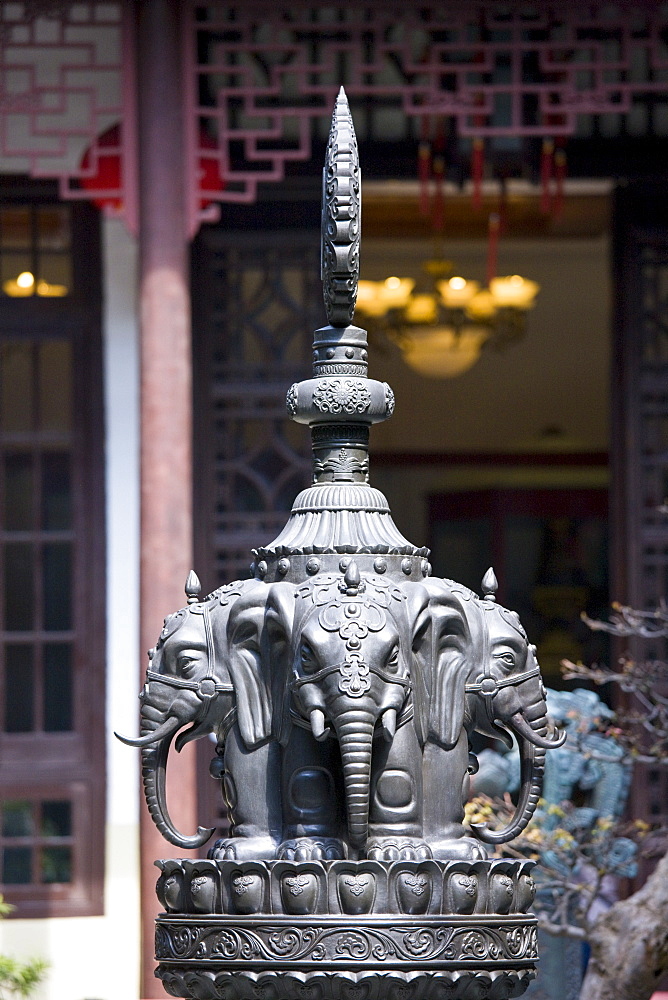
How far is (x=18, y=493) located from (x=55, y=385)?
547mm

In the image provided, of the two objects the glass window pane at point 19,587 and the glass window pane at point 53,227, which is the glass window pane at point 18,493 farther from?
the glass window pane at point 53,227

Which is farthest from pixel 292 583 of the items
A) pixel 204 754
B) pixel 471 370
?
pixel 471 370

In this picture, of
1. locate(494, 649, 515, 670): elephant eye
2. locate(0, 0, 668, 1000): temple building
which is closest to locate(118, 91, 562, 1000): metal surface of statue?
locate(494, 649, 515, 670): elephant eye

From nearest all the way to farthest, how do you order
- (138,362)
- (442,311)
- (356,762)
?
→ 1. (356,762)
2. (138,362)
3. (442,311)

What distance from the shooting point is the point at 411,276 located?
11812 millimetres

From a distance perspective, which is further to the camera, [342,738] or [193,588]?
[193,588]

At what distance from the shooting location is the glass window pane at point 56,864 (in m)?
8.23

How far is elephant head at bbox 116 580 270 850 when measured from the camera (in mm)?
3248

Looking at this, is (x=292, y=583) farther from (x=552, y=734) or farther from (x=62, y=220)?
(x=62, y=220)

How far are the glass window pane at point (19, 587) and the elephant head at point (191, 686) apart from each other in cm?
518

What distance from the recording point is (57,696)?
328 inches

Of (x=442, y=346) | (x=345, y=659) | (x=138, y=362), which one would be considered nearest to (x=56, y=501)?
(x=138, y=362)

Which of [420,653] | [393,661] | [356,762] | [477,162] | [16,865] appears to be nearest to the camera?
[356,762]

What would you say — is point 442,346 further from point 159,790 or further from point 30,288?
point 159,790
